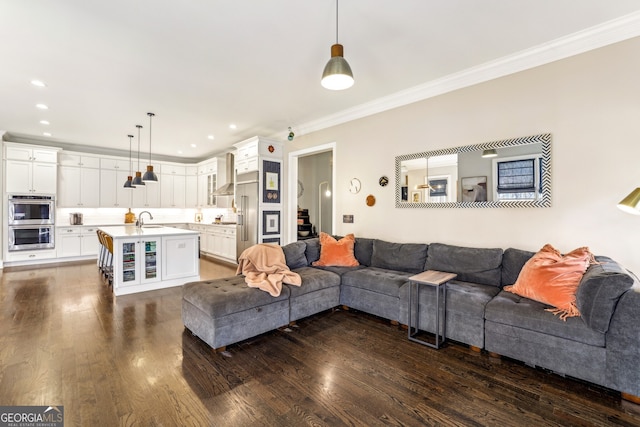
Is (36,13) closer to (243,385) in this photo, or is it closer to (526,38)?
(243,385)

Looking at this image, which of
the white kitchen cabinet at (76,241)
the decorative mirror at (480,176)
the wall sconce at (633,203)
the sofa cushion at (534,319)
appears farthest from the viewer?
the white kitchen cabinet at (76,241)

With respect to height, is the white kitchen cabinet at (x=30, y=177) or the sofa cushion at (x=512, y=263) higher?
the white kitchen cabinet at (x=30, y=177)

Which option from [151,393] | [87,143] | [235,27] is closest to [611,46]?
[235,27]

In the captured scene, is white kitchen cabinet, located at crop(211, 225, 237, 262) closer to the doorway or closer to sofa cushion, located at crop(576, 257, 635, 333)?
the doorway

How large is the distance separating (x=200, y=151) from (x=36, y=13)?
5.83 metres

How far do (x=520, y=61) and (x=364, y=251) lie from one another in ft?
9.47

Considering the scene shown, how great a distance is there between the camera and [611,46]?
107 inches

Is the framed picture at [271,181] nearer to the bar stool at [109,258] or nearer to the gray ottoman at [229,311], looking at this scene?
the bar stool at [109,258]

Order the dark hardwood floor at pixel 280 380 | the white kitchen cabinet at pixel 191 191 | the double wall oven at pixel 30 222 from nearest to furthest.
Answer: the dark hardwood floor at pixel 280 380 < the double wall oven at pixel 30 222 < the white kitchen cabinet at pixel 191 191

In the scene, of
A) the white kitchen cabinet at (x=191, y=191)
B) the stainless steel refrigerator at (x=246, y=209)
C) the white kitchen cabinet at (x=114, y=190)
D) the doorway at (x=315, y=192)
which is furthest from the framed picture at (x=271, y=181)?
the white kitchen cabinet at (x=114, y=190)

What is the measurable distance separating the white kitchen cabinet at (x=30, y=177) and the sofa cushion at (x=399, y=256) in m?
7.65

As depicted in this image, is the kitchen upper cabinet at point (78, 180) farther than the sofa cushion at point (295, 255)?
Yes

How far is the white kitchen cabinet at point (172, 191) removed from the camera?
860 centimetres

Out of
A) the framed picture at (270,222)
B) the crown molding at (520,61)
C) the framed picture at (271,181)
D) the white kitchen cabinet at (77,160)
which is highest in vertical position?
the crown molding at (520,61)
